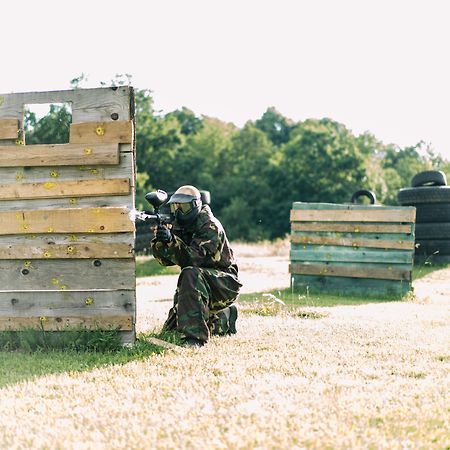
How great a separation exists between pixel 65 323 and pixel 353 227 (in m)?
5.99

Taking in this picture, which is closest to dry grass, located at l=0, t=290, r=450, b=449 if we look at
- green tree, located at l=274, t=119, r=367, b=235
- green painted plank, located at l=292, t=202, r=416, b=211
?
green painted plank, located at l=292, t=202, r=416, b=211

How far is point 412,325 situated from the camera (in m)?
7.39

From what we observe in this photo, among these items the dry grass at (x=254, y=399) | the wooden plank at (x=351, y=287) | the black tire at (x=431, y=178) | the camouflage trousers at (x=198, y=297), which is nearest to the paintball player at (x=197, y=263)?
the camouflage trousers at (x=198, y=297)

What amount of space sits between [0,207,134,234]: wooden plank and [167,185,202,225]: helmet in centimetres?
57

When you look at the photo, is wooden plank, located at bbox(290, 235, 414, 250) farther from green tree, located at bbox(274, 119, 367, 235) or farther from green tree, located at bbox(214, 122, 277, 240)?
green tree, located at bbox(274, 119, 367, 235)

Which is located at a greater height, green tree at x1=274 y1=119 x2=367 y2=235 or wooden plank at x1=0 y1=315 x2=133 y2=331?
green tree at x1=274 y1=119 x2=367 y2=235

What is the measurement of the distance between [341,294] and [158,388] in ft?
21.4

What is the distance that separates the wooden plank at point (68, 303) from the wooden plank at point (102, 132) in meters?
1.41

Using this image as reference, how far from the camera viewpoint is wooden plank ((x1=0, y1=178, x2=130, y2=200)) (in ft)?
19.1

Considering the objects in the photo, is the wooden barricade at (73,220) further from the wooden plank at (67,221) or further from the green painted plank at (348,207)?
the green painted plank at (348,207)

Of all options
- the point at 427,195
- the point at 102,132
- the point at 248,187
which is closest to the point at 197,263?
the point at 102,132

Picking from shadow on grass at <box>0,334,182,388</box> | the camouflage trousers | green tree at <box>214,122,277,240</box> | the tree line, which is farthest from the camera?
the tree line

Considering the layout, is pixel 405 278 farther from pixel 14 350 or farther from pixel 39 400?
pixel 39 400

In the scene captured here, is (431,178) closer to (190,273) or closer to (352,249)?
(352,249)
